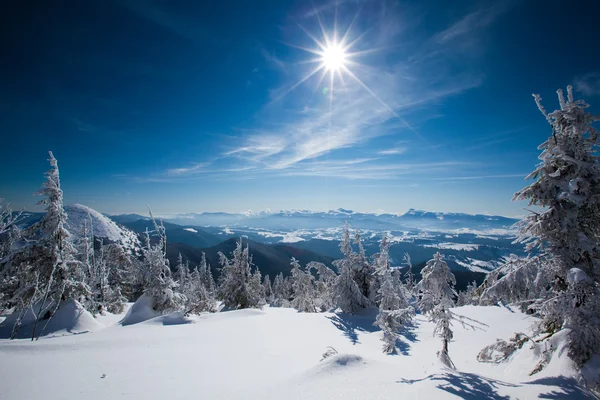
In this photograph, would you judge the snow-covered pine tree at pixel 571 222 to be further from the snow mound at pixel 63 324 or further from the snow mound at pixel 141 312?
the snow mound at pixel 141 312

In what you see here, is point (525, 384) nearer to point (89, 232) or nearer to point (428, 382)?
point (428, 382)

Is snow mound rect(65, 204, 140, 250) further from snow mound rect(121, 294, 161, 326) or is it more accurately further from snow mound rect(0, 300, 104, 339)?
snow mound rect(0, 300, 104, 339)

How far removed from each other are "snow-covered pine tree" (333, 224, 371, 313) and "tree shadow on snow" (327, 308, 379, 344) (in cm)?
89

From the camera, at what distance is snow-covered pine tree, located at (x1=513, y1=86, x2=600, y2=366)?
6.83 meters

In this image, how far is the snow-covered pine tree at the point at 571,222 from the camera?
6.83m

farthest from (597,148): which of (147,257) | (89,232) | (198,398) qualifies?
(89,232)

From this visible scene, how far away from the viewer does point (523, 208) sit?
8016 mm

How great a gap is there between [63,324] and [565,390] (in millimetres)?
25678

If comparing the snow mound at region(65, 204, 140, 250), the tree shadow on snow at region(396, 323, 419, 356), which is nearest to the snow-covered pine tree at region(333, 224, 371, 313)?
the tree shadow on snow at region(396, 323, 419, 356)

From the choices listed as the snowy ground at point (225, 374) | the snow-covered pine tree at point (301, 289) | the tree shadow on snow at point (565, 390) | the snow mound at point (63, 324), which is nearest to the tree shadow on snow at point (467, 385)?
the snowy ground at point (225, 374)

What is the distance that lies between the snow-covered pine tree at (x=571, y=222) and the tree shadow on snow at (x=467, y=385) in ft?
7.91

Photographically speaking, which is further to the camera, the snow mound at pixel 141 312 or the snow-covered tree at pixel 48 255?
the snow mound at pixel 141 312

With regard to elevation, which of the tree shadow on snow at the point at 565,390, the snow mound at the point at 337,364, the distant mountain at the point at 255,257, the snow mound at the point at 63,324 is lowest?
the distant mountain at the point at 255,257

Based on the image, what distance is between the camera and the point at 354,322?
2522 cm
